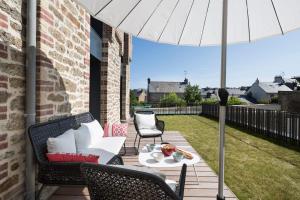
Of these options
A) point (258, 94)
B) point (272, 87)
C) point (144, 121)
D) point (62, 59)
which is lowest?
point (144, 121)

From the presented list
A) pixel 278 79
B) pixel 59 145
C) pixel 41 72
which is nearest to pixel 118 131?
pixel 59 145

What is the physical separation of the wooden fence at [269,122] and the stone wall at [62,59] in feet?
20.5

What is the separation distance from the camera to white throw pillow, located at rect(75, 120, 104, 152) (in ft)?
12.6

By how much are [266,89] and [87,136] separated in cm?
5513

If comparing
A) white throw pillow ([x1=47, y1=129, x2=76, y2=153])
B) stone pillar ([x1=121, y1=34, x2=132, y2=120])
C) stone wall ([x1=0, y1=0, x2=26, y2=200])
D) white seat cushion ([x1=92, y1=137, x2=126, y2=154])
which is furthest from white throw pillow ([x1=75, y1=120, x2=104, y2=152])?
stone pillar ([x1=121, y1=34, x2=132, y2=120])

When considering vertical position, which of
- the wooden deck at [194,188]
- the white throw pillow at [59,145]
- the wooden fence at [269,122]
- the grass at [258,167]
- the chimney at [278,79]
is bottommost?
the grass at [258,167]

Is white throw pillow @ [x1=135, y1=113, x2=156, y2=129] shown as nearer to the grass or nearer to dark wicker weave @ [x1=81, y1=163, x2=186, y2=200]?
the grass

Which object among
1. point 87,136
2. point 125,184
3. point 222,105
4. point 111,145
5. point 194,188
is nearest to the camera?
point 125,184

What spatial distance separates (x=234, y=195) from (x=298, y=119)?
5154 millimetres

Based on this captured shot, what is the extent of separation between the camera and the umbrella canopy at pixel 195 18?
2.55m

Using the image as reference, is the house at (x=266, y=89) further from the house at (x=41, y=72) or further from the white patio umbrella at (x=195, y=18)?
the white patio umbrella at (x=195, y=18)

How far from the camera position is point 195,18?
9.71 ft

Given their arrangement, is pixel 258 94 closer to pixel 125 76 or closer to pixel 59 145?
pixel 125 76

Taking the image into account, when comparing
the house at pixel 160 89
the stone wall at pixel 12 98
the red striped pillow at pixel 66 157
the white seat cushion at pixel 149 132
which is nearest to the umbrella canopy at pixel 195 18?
the stone wall at pixel 12 98
